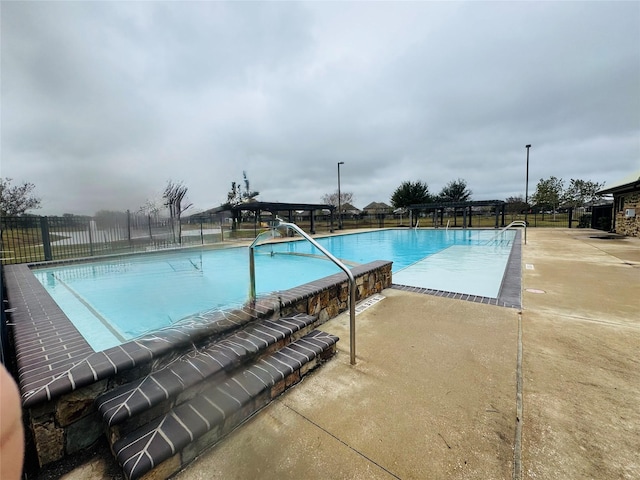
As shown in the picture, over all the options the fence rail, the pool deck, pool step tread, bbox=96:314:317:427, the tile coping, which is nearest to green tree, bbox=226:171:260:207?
the fence rail

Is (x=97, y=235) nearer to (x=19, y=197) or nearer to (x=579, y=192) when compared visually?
(x=19, y=197)

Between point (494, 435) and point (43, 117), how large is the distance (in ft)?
29.8

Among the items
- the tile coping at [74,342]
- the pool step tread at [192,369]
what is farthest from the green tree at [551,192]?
the pool step tread at [192,369]

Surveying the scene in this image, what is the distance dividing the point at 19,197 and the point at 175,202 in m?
6.89

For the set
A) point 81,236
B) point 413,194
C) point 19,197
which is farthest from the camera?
point 413,194

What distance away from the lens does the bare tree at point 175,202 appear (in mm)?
12667

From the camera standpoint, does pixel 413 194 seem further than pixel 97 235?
Yes

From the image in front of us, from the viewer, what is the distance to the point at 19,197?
12742 millimetres

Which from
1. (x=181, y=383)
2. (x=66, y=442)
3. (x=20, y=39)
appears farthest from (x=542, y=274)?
(x=20, y=39)

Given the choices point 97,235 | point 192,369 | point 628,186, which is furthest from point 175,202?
point 628,186

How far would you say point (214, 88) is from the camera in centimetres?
1023

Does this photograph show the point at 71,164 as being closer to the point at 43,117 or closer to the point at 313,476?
the point at 43,117

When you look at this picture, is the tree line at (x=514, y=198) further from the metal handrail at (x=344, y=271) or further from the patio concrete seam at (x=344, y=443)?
the patio concrete seam at (x=344, y=443)

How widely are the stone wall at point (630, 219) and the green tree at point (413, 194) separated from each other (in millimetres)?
19786
